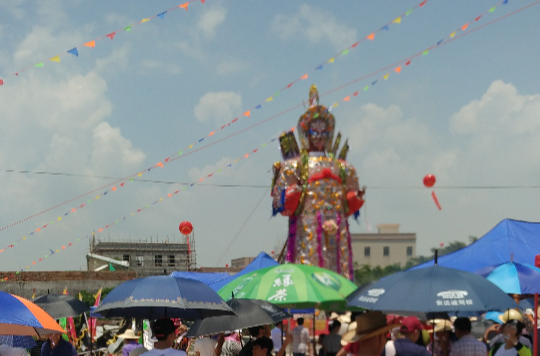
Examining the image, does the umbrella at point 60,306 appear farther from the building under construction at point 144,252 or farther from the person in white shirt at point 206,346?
the building under construction at point 144,252

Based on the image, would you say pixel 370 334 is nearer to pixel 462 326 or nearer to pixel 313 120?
pixel 462 326

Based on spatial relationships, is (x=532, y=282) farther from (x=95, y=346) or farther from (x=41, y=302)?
(x=95, y=346)

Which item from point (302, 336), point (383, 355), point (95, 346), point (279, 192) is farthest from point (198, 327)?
point (279, 192)

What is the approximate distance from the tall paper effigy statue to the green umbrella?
861 centimetres

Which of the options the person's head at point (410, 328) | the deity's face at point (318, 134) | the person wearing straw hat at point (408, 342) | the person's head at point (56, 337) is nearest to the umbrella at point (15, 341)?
the person's head at point (56, 337)

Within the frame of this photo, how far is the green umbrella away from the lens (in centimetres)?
779

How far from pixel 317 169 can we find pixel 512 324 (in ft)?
34.9

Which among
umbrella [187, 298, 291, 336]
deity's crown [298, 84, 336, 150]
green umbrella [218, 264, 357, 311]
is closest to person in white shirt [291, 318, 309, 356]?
green umbrella [218, 264, 357, 311]

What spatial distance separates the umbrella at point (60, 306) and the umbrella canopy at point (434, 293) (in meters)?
4.91

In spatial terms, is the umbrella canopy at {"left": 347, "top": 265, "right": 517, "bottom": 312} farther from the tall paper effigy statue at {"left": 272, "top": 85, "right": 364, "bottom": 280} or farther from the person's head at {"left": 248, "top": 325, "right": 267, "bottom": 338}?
the tall paper effigy statue at {"left": 272, "top": 85, "right": 364, "bottom": 280}

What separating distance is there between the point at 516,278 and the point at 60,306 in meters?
6.32

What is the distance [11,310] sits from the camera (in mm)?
5238

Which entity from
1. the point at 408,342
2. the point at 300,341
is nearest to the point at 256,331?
the point at 408,342

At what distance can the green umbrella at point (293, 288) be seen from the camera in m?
7.79
